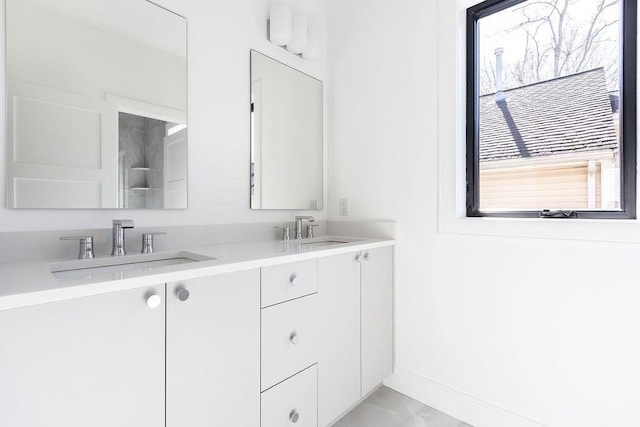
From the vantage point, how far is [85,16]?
1197 mm

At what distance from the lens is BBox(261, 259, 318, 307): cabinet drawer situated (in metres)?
1.15

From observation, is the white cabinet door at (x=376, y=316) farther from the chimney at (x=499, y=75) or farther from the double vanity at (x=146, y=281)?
the chimney at (x=499, y=75)

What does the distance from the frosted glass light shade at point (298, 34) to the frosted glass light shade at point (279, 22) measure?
94 millimetres

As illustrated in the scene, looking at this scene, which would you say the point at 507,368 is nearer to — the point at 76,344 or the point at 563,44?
the point at 563,44

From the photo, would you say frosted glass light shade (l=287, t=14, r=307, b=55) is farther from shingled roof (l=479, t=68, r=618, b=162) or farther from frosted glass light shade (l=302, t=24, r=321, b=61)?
shingled roof (l=479, t=68, r=618, b=162)

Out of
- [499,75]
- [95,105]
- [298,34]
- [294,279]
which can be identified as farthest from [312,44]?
[294,279]

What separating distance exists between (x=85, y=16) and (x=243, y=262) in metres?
1.11

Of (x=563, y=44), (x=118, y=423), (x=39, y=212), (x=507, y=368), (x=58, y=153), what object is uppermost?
(x=563, y=44)

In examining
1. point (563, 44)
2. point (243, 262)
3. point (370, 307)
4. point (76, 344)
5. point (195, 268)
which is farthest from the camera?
point (370, 307)

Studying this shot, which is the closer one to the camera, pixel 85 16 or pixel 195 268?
pixel 195 268

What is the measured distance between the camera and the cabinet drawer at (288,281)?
1.15 metres

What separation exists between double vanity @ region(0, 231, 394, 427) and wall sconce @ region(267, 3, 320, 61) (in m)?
1.19

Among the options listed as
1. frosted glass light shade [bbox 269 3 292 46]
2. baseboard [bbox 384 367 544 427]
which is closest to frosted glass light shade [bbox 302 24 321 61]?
frosted glass light shade [bbox 269 3 292 46]

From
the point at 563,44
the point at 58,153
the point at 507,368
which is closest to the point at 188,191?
the point at 58,153
